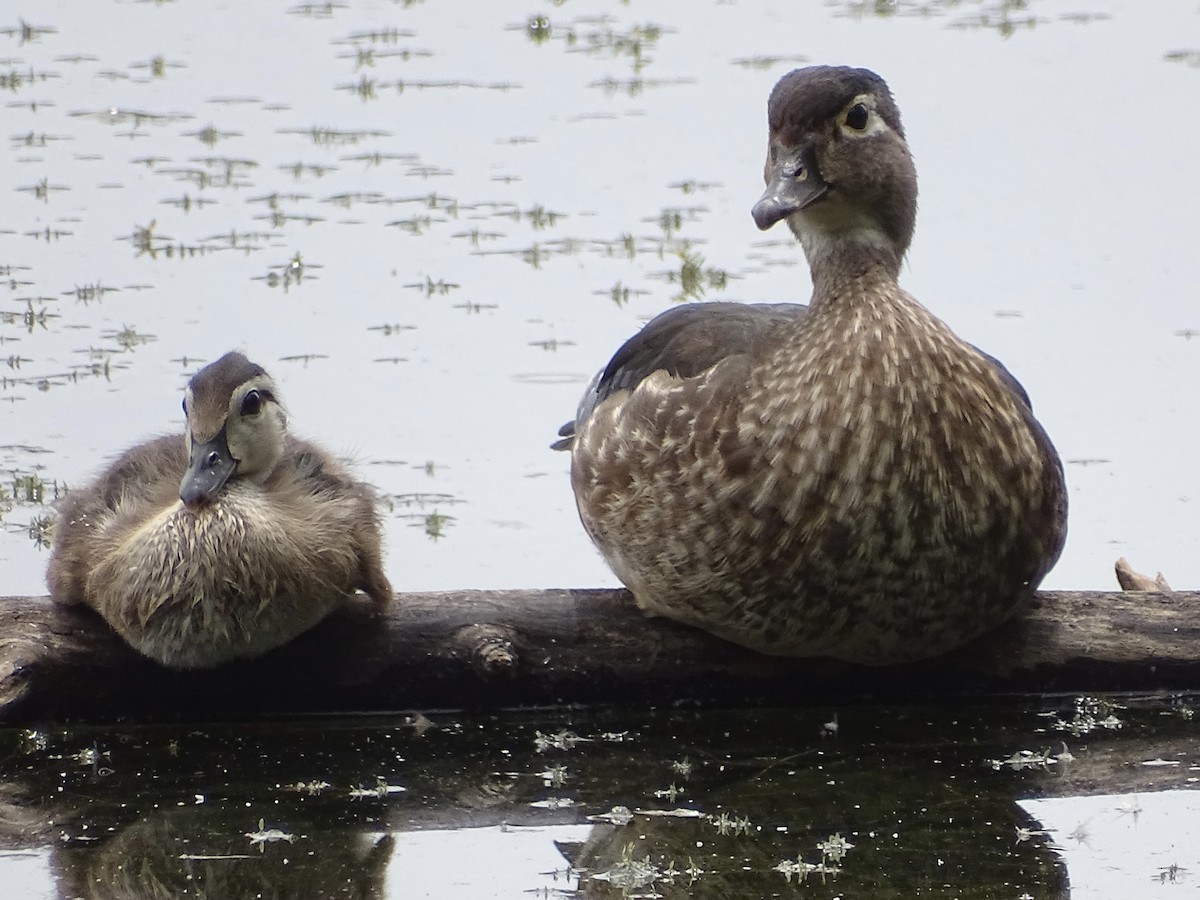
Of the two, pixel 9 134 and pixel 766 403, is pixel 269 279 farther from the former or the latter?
pixel 766 403

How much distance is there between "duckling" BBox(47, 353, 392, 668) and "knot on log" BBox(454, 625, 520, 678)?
284 millimetres

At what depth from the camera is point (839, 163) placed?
670 cm

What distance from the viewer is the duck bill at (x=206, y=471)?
657cm

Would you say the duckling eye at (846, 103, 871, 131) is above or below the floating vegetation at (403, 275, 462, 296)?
above

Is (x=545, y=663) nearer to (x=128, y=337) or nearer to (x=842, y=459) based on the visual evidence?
(x=842, y=459)

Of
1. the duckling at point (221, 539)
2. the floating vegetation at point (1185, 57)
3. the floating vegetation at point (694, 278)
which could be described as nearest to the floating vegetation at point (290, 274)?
the floating vegetation at point (694, 278)

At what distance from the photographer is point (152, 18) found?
56.5ft

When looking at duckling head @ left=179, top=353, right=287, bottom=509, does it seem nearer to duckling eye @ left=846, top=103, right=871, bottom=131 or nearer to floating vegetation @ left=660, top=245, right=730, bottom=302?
duckling eye @ left=846, top=103, right=871, bottom=131

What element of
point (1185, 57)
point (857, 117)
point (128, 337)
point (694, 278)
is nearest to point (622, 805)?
point (857, 117)

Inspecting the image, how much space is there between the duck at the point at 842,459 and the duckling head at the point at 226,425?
1111mm

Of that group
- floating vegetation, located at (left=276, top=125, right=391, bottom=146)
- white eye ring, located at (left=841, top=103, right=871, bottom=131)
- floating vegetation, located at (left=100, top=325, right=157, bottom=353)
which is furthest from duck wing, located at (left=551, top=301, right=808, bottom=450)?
floating vegetation, located at (left=276, top=125, right=391, bottom=146)

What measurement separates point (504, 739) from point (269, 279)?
4.92 metres

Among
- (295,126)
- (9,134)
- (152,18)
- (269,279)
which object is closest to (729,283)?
(269,279)

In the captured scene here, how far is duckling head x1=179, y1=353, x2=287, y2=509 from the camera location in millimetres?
6648
